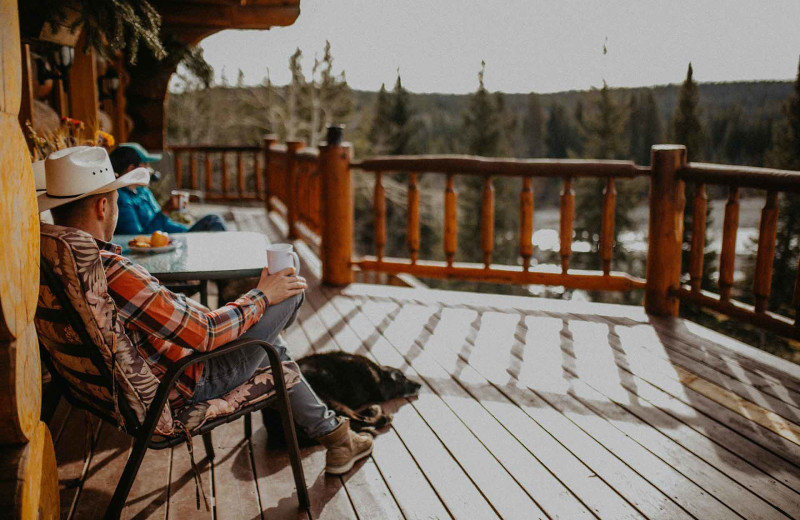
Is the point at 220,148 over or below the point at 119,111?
below

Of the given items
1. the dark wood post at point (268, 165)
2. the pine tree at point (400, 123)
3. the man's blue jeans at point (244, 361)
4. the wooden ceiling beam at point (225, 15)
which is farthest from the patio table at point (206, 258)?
the pine tree at point (400, 123)

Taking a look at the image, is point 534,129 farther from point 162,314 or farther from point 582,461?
point 162,314

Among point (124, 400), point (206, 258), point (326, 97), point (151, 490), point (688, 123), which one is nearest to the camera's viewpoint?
point (124, 400)

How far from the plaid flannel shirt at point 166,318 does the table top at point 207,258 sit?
49 cm

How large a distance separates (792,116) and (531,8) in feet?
37.2

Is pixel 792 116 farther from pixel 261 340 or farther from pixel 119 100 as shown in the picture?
pixel 261 340

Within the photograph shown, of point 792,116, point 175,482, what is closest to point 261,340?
point 175,482

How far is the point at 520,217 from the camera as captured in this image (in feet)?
14.2

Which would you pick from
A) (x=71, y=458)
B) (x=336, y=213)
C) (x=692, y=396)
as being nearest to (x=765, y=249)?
(x=692, y=396)

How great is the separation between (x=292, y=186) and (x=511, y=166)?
3.24 metres

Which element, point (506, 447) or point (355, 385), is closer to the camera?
point (506, 447)

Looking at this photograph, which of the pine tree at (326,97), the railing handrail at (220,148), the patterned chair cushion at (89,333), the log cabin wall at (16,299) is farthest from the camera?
the pine tree at (326,97)

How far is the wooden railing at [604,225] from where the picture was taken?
3.40 metres

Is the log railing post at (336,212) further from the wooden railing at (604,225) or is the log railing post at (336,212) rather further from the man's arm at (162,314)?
the man's arm at (162,314)
